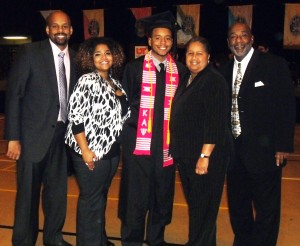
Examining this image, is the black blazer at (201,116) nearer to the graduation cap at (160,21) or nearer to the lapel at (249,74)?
the lapel at (249,74)

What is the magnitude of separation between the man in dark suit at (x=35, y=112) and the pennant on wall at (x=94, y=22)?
1072 cm

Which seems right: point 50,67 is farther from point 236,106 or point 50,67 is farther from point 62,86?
point 236,106

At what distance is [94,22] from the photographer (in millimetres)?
13367

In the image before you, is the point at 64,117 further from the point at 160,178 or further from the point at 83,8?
the point at 83,8

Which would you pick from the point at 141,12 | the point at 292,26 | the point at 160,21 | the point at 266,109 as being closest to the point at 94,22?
the point at 141,12

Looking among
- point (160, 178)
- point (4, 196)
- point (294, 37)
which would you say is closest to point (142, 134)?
point (160, 178)

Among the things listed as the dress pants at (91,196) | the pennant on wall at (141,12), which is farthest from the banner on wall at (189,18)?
the dress pants at (91,196)

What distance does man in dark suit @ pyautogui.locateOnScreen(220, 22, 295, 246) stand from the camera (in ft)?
8.33

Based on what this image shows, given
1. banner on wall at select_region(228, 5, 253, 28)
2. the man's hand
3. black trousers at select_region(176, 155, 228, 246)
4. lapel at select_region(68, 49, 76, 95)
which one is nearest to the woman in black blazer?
black trousers at select_region(176, 155, 228, 246)

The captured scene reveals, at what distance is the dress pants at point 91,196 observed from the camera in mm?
2482

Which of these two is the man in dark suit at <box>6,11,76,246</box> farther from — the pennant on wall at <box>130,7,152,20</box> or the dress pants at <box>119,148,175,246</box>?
the pennant on wall at <box>130,7,152,20</box>

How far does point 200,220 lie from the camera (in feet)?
8.33

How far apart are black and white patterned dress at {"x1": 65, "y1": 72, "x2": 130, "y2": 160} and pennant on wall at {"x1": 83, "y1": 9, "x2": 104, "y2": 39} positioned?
11120 millimetres

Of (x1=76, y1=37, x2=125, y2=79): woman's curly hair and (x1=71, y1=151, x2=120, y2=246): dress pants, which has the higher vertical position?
(x1=76, y1=37, x2=125, y2=79): woman's curly hair
